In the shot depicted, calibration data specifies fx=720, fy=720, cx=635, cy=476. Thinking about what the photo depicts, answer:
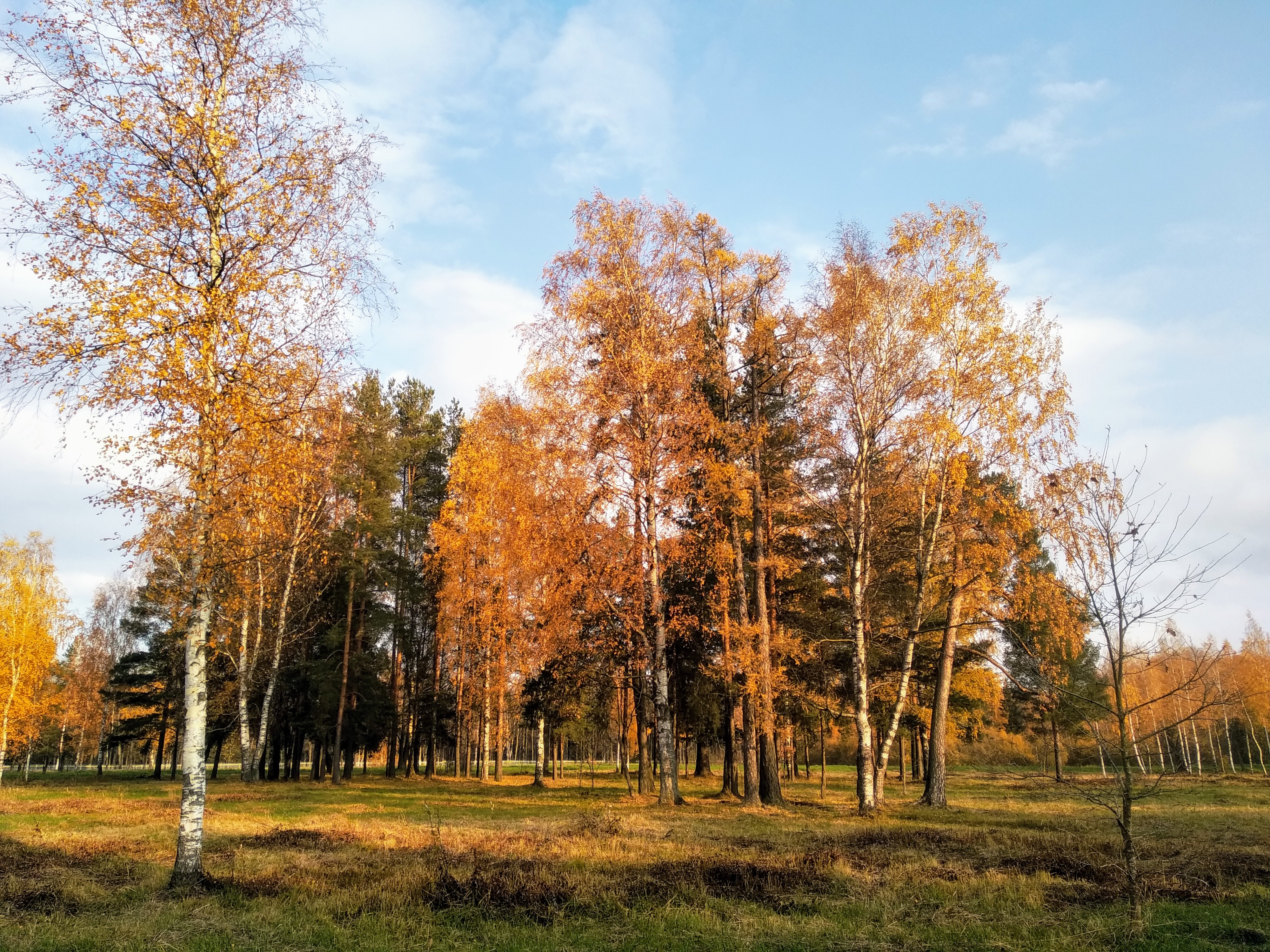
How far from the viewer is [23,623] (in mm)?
30062

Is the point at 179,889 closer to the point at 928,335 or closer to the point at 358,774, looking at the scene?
the point at 928,335

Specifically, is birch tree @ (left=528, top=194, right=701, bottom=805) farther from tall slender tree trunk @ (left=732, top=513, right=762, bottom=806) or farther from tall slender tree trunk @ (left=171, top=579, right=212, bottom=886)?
tall slender tree trunk @ (left=171, top=579, right=212, bottom=886)

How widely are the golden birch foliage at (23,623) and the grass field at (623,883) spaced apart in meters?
16.8

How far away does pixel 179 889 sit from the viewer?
809 cm

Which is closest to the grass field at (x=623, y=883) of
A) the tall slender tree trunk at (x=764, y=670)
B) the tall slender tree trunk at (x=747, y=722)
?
the tall slender tree trunk at (x=747, y=722)

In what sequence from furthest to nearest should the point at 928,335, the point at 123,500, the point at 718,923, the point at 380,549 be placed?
the point at 380,549 < the point at 928,335 < the point at 123,500 < the point at 718,923

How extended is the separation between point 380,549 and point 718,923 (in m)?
30.2

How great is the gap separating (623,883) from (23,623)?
3320 centimetres

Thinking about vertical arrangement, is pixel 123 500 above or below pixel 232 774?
above

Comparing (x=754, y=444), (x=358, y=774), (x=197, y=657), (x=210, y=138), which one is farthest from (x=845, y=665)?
(x=358, y=774)

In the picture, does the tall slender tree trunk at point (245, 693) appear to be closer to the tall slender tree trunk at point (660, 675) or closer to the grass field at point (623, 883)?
the grass field at point (623, 883)

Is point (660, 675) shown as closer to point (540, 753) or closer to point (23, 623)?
point (540, 753)

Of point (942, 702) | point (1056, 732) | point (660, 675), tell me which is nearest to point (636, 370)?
point (660, 675)

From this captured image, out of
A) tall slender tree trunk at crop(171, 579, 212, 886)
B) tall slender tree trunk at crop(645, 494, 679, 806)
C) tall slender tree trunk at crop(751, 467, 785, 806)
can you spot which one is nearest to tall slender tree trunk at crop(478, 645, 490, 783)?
tall slender tree trunk at crop(645, 494, 679, 806)
